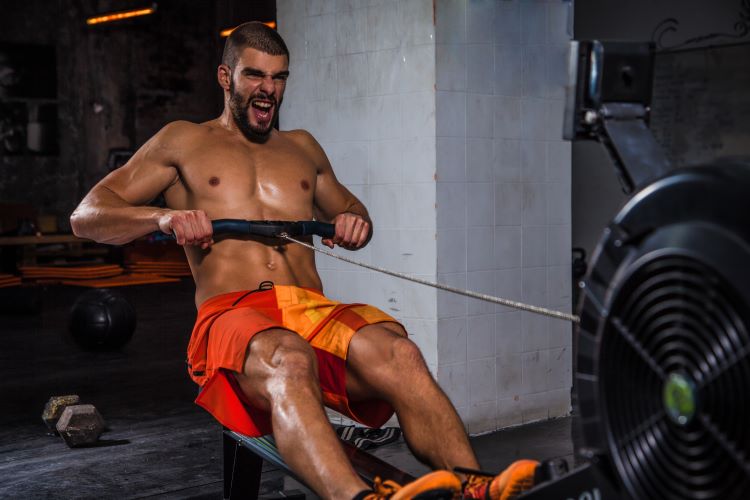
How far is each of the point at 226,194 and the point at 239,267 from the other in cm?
23

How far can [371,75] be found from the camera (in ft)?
13.1

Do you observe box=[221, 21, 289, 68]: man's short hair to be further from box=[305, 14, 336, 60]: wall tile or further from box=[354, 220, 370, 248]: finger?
box=[305, 14, 336, 60]: wall tile

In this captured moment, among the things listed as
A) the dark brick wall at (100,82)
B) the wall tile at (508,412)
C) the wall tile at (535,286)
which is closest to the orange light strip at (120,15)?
the dark brick wall at (100,82)

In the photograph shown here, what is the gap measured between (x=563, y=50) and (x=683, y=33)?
1.24 meters

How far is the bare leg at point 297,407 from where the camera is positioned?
79.7 inches

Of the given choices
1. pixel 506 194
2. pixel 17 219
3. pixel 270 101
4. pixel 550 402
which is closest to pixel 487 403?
pixel 550 402

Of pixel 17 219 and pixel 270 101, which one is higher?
pixel 270 101

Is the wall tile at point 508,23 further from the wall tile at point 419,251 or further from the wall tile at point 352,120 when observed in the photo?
the wall tile at point 419,251

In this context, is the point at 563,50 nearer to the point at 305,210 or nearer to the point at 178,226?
the point at 305,210

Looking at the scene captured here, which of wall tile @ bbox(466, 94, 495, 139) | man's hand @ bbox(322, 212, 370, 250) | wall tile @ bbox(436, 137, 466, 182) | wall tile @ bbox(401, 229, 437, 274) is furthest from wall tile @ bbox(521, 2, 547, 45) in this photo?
man's hand @ bbox(322, 212, 370, 250)

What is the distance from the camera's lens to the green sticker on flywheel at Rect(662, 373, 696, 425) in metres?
1.35

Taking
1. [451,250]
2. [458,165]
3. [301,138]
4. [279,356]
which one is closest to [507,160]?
[458,165]

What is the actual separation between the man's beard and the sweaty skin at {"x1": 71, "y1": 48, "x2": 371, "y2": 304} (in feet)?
0.05

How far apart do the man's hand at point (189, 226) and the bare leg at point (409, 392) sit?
1.53 feet
